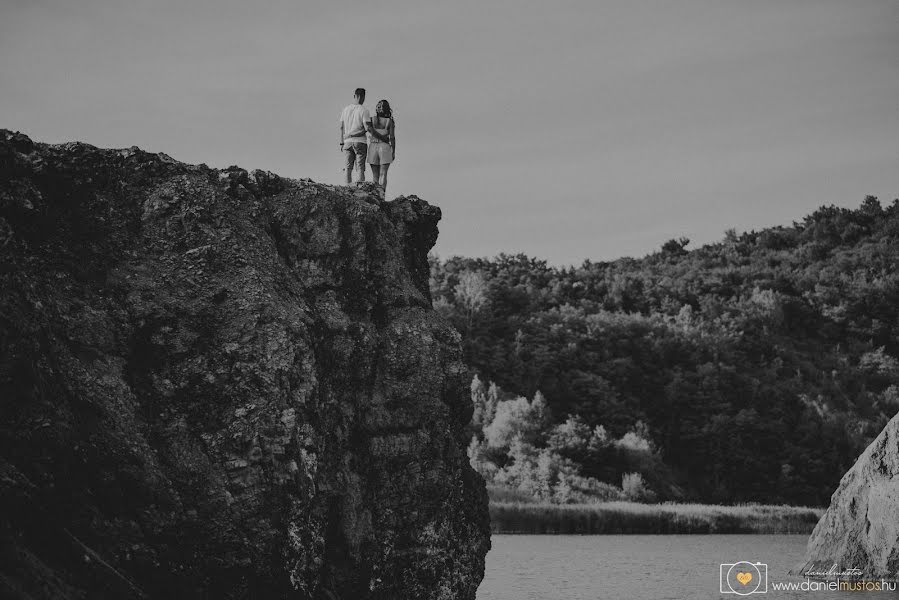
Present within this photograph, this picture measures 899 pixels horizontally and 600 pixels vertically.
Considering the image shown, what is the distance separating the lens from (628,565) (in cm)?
3231

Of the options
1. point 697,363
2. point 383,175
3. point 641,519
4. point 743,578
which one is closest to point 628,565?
point 743,578

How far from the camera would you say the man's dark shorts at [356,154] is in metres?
16.9

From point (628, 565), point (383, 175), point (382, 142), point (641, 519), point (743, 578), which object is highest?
point (382, 142)

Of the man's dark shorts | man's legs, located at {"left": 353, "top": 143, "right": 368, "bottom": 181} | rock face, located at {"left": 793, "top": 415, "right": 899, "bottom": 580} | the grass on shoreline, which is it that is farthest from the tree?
man's legs, located at {"left": 353, "top": 143, "right": 368, "bottom": 181}

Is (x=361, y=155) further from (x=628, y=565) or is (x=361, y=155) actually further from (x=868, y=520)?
(x=628, y=565)

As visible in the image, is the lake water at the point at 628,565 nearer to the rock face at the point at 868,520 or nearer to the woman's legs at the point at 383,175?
the rock face at the point at 868,520

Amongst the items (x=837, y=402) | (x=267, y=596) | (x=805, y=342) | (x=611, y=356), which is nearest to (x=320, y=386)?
(x=267, y=596)

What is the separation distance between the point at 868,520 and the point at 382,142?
1606 cm

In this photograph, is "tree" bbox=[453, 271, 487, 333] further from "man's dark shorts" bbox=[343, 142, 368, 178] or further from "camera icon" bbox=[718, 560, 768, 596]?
"man's dark shorts" bbox=[343, 142, 368, 178]

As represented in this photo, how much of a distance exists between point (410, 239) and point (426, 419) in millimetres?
3388

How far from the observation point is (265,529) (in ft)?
36.7

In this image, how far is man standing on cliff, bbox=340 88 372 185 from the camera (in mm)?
16766

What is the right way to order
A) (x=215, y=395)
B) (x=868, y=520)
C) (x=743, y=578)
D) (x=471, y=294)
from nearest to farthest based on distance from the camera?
(x=215, y=395)
(x=868, y=520)
(x=743, y=578)
(x=471, y=294)

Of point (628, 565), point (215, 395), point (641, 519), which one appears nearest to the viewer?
point (215, 395)
